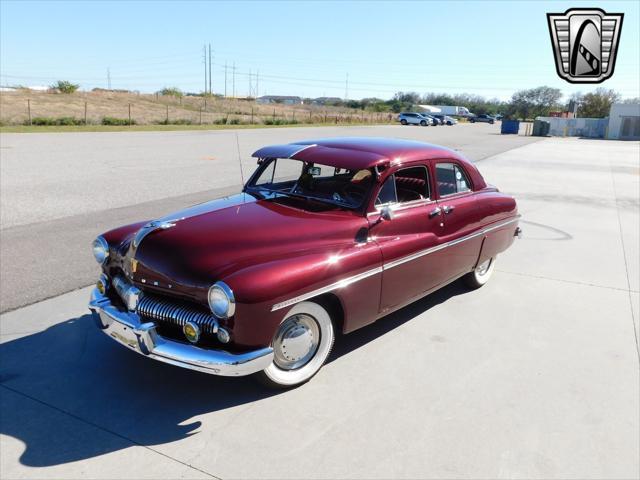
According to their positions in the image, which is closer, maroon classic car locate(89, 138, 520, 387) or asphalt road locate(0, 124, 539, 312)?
maroon classic car locate(89, 138, 520, 387)

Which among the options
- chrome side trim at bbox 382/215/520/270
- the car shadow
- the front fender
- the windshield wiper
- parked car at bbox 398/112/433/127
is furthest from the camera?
parked car at bbox 398/112/433/127

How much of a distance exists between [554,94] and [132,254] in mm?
125937

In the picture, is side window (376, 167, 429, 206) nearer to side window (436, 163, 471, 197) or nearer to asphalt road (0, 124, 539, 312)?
side window (436, 163, 471, 197)

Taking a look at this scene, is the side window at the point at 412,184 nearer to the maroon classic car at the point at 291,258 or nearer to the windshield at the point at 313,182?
the maroon classic car at the point at 291,258

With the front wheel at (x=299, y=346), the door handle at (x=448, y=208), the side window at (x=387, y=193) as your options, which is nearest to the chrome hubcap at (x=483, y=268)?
the door handle at (x=448, y=208)

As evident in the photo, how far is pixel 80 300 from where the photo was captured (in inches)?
195

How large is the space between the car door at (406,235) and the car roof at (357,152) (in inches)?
5.4

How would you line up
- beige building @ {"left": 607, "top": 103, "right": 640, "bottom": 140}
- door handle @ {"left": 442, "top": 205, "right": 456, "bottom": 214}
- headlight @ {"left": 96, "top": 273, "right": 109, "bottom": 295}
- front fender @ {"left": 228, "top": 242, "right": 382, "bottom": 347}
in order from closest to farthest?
front fender @ {"left": 228, "top": 242, "right": 382, "bottom": 347} → headlight @ {"left": 96, "top": 273, "right": 109, "bottom": 295} → door handle @ {"left": 442, "top": 205, "right": 456, "bottom": 214} → beige building @ {"left": 607, "top": 103, "right": 640, "bottom": 140}

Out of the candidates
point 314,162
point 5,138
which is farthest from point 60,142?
point 314,162

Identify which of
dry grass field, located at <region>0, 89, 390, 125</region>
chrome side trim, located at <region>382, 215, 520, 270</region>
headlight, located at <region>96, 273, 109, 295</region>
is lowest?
headlight, located at <region>96, 273, 109, 295</region>

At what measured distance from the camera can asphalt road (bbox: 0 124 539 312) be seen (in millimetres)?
5633

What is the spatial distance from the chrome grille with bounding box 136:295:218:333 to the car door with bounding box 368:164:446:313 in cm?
137

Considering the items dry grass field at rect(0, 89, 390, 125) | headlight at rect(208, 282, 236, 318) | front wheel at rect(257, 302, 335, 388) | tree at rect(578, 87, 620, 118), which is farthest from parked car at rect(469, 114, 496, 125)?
headlight at rect(208, 282, 236, 318)

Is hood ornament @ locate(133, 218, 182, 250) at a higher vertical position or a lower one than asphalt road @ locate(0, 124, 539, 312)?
higher
